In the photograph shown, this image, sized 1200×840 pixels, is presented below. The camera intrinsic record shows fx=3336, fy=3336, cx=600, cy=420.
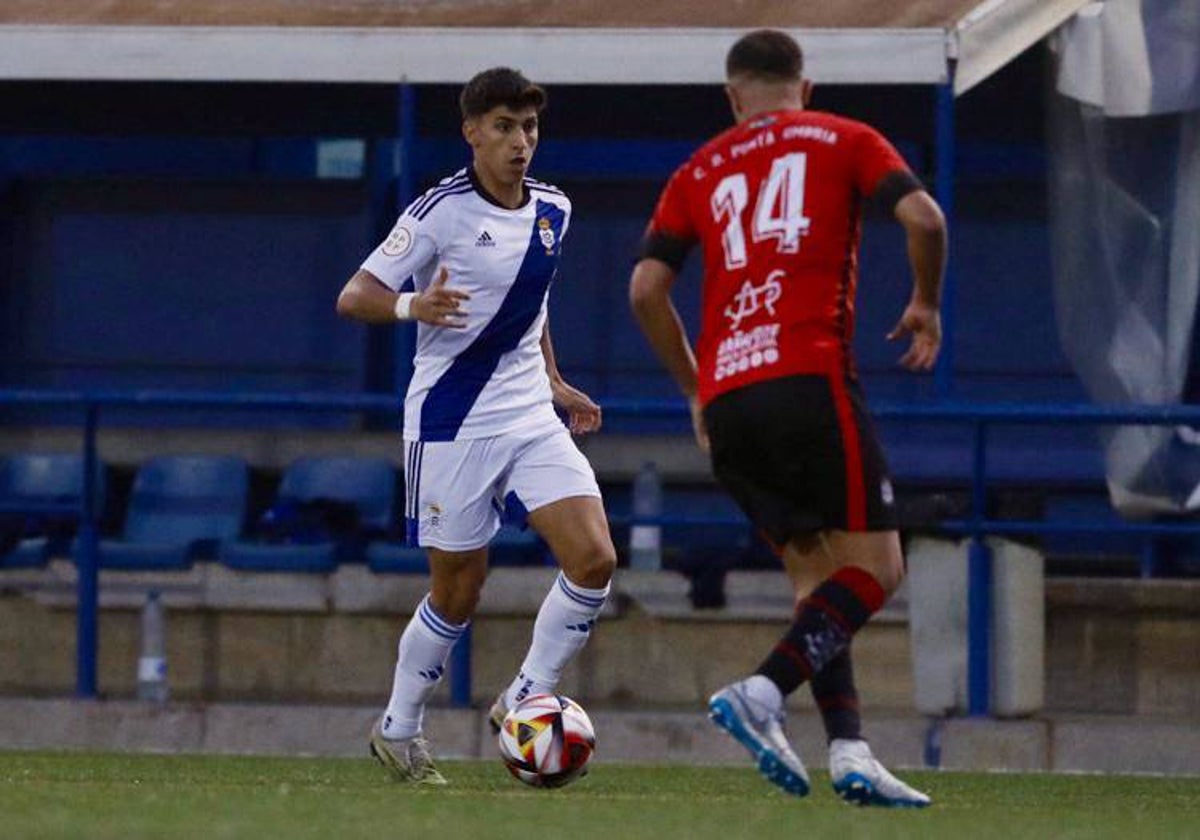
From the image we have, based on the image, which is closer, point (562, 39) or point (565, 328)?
point (562, 39)

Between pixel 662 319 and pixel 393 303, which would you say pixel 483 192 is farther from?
pixel 662 319

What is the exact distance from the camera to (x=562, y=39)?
47.4 feet

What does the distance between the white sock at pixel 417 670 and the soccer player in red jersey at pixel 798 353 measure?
1943mm

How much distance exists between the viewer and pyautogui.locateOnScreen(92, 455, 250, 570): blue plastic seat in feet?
51.8

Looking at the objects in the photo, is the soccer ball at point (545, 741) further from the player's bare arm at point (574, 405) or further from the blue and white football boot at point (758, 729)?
the blue and white football boot at point (758, 729)

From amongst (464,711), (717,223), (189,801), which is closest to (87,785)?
(189,801)

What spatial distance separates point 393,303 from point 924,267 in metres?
2.08

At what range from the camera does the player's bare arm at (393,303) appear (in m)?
9.26

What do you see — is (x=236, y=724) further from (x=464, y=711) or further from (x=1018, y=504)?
(x=1018, y=504)

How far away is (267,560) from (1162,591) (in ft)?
13.0

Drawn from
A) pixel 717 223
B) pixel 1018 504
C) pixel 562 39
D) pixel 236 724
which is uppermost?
pixel 562 39

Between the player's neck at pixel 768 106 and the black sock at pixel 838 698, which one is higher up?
the player's neck at pixel 768 106

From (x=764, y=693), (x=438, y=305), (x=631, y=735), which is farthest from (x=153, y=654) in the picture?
(x=764, y=693)

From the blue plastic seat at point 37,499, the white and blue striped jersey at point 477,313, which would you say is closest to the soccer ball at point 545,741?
the white and blue striped jersey at point 477,313
